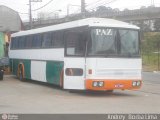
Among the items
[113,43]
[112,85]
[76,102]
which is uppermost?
[113,43]

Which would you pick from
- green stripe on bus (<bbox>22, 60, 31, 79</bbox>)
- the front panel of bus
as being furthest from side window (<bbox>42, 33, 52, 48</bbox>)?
the front panel of bus

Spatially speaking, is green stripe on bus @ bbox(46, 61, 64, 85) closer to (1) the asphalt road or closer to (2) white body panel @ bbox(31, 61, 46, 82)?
(2) white body panel @ bbox(31, 61, 46, 82)

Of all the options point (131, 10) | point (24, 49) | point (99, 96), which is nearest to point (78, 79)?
point (99, 96)

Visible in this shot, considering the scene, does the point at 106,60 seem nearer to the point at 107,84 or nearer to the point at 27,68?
the point at 107,84

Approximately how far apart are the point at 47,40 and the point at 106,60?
4.96m

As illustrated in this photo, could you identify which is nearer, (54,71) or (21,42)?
(54,71)

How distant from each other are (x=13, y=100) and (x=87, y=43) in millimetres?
3526

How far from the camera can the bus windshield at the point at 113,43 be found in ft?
57.3

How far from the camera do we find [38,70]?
894 inches

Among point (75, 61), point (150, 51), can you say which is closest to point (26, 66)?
point (75, 61)

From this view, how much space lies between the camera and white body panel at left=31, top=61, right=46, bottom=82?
72.1ft

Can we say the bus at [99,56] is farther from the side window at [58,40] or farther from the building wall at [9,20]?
the building wall at [9,20]

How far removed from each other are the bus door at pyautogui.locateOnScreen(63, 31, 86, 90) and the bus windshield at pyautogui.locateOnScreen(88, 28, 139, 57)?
0.48 metres

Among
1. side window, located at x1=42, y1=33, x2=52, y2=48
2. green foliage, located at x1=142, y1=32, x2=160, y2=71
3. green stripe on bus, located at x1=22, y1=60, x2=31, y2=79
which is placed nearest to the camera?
side window, located at x1=42, y1=33, x2=52, y2=48
